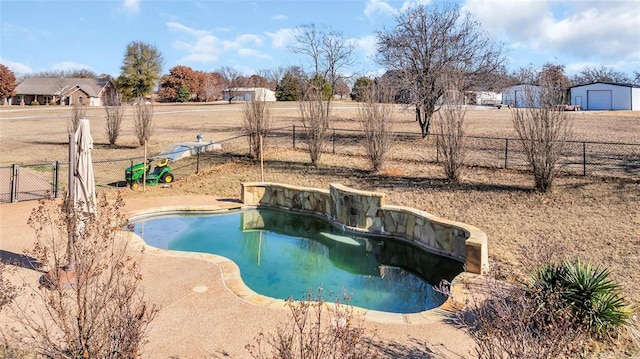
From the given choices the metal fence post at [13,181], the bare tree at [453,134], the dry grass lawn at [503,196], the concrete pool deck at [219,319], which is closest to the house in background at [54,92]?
the dry grass lawn at [503,196]

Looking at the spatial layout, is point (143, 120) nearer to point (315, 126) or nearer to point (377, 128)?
point (315, 126)

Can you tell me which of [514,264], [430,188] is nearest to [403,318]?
[514,264]

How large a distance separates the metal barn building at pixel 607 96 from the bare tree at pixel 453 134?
37101 millimetres

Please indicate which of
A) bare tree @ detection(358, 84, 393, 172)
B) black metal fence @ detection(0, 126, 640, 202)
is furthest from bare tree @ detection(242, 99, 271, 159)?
bare tree @ detection(358, 84, 393, 172)

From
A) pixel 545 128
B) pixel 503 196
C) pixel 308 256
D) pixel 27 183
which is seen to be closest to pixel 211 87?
pixel 27 183

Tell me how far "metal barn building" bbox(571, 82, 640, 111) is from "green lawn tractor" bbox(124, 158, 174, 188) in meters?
42.3

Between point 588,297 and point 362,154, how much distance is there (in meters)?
11.8

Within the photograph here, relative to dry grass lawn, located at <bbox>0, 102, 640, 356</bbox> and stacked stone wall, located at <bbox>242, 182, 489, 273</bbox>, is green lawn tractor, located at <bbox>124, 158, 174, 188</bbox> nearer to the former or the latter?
dry grass lawn, located at <bbox>0, 102, 640, 356</bbox>

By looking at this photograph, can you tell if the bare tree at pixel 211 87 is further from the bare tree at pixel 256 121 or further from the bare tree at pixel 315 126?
the bare tree at pixel 315 126

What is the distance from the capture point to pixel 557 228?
843cm

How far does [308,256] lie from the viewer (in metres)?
8.78

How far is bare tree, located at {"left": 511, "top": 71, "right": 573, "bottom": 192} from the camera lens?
397 inches

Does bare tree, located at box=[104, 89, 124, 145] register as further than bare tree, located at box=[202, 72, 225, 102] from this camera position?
No

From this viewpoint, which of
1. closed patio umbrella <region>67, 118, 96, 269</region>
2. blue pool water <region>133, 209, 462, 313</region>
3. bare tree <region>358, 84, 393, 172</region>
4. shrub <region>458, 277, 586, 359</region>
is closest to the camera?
shrub <region>458, 277, 586, 359</region>
